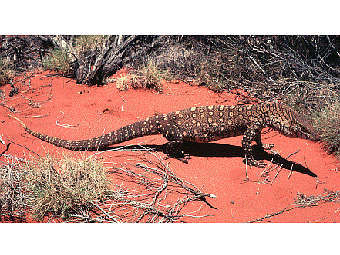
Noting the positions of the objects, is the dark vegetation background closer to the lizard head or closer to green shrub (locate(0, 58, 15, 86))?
green shrub (locate(0, 58, 15, 86))

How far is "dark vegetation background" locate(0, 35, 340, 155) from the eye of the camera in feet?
19.6

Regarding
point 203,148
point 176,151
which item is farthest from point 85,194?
point 203,148

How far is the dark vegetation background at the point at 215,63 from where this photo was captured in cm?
598

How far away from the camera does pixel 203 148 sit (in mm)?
5418

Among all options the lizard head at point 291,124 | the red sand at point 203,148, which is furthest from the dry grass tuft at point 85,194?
the lizard head at point 291,124

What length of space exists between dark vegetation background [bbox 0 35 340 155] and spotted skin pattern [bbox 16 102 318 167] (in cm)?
75

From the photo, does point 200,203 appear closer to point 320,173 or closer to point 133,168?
point 133,168

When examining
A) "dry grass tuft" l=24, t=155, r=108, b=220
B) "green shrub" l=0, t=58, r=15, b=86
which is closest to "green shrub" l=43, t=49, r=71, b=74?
"green shrub" l=0, t=58, r=15, b=86

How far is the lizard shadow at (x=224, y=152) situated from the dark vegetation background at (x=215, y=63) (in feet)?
2.53

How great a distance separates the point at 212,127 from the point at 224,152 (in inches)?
24.0

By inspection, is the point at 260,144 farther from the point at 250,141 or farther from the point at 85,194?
the point at 85,194

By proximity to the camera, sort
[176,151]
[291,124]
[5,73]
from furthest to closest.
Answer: [5,73] < [176,151] < [291,124]

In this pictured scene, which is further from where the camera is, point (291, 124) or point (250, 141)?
point (250, 141)

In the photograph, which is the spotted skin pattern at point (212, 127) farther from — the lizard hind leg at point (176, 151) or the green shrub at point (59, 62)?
the green shrub at point (59, 62)
